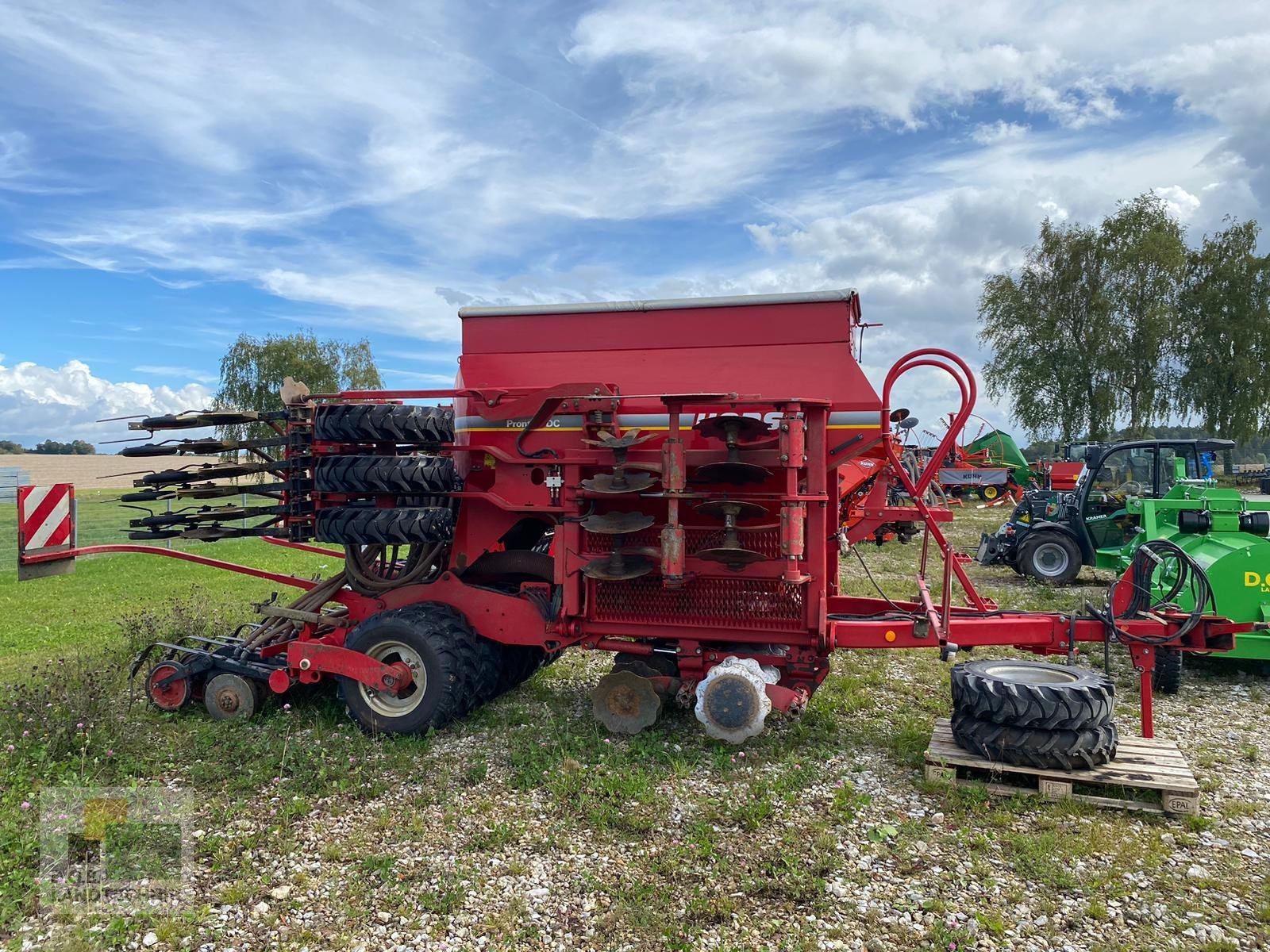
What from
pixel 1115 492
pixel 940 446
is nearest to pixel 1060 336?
pixel 1115 492

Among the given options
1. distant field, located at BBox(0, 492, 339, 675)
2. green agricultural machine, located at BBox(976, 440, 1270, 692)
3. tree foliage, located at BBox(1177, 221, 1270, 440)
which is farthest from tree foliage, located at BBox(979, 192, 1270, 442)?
distant field, located at BBox(0, 492, 339, 675)

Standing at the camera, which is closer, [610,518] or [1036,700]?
[1036,700]

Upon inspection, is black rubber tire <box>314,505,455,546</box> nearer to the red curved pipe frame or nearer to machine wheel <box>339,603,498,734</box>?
machine wheel <box>339,603,498,734</box>

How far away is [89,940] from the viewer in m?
3.23

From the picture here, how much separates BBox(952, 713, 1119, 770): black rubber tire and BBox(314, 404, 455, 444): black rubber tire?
3.92 meters

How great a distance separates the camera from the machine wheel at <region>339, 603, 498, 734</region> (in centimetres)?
533

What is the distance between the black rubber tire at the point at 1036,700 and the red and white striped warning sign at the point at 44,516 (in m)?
5.86

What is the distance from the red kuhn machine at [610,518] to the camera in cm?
502

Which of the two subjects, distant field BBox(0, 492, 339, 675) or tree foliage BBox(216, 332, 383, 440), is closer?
distant field BBox(0, 492, 339, 675)

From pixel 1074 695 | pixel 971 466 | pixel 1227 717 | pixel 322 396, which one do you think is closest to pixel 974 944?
pixel 1074 695

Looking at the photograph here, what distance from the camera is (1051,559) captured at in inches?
498

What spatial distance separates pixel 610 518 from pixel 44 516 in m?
3.77

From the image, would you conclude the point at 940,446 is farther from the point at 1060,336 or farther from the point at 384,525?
the point at 1060,336

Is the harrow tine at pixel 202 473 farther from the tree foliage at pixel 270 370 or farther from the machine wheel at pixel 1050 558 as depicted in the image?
the tree foliage at pixel 270 370
